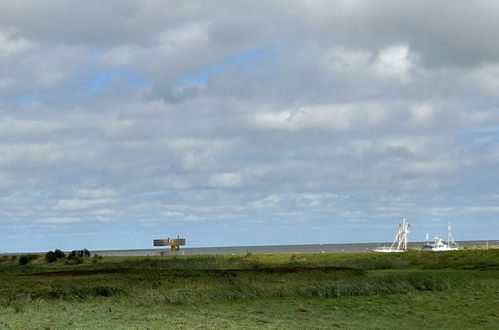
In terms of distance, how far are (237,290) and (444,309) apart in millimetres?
14224

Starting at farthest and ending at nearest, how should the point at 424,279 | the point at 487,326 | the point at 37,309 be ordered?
the point at 424,279
the point at 37,309
the point at 487,326

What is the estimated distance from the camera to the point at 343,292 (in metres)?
39.3

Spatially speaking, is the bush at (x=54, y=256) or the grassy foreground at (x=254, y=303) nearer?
the grassy foreground at (x=254, y=303)

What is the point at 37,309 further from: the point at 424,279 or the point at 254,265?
the point at 254,265

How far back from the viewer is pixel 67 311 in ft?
109

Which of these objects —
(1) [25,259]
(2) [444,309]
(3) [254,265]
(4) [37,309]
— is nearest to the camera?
(2) [444,309]

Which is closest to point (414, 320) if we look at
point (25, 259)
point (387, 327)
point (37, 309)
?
point (387, 327)

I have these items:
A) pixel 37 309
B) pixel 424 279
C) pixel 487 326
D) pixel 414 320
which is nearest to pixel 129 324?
pixel 37 309

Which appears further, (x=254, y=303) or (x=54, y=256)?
(x=54, y=256)

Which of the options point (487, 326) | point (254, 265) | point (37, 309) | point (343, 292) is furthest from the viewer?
point (254, 265)

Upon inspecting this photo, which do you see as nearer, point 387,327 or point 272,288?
point 387,327

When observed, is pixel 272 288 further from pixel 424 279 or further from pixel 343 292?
pixel 424 279

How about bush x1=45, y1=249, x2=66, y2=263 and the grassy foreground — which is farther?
bush x1=45, y1=249, x2=66, y2=263

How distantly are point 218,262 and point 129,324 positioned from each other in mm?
55769
